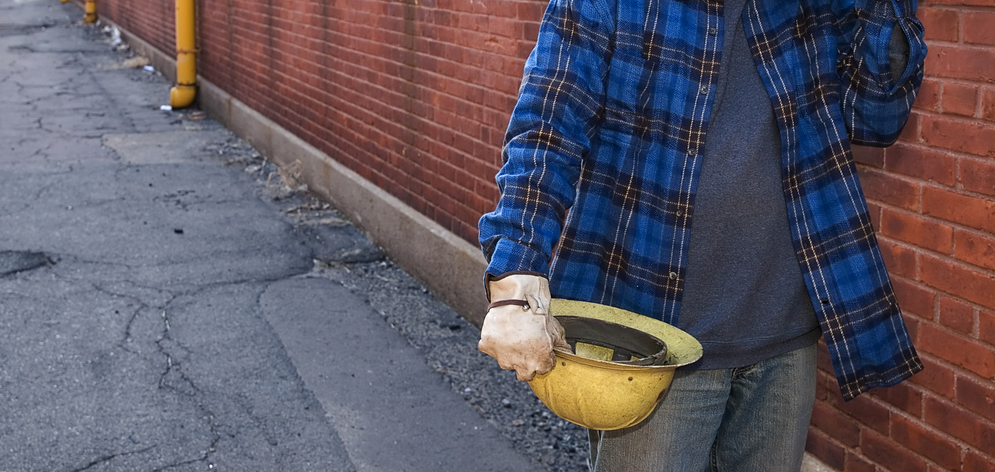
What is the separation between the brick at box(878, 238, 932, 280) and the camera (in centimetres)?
265

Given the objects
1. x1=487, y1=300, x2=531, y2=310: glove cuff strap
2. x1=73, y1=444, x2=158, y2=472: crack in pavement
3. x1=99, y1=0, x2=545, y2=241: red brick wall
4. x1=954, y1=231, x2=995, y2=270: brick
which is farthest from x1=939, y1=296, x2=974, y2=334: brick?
x1=73, y1=444, x2=158, y2=472: crack in pavement

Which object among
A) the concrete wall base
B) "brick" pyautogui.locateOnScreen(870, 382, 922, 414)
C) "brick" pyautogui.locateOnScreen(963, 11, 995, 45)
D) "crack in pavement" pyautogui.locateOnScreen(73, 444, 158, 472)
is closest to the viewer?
"brick" pyautogui.locateOnScreen(963, 11, 995, 45)

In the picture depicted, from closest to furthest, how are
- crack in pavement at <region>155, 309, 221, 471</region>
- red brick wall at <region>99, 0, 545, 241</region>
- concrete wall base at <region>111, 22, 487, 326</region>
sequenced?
1. crack in pavement at <region>155, 309, 221, 471</region>
2. red brick wall at <region>99, 0, 545, 241</region>
3. concrete wall base at <region>111, 22, 487, 326</region>

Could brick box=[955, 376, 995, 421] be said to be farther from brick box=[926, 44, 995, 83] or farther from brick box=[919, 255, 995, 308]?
brick box=[926, 44, 995, 83]

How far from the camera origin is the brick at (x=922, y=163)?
2.50 m

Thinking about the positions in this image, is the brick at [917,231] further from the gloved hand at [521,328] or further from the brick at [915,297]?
the gloved hand at [521,328]

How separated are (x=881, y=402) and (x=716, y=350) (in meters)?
1.11

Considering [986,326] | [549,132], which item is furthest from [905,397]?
[549,132]

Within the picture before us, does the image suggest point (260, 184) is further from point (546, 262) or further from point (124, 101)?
point (546, 262)

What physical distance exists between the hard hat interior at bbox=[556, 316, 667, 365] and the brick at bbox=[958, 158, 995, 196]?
106 centimetres

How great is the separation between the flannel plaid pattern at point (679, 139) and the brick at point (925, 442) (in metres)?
0.71

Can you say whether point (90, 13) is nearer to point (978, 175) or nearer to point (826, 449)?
point (826, 449)

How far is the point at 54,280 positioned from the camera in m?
5.33

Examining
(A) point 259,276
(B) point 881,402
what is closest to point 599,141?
(B) point 881,402
